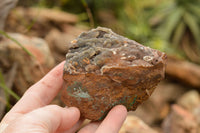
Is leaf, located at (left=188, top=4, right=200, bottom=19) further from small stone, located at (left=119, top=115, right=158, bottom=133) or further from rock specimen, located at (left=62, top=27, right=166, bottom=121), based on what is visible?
rock specimen, located at (left=62, top=27, right=166, bottom=121)

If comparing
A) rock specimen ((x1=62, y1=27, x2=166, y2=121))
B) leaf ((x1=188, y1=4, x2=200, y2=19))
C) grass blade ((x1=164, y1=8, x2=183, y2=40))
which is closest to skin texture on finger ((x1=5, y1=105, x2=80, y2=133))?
rock specimen ((x1=62, y1=27, x2=166, y2=121))

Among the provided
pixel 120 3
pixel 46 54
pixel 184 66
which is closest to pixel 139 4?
pixel 120 3

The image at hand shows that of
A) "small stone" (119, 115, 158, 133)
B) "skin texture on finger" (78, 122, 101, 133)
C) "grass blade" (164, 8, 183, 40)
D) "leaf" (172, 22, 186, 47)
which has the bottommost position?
"leaf" (172, 22, 186, 47)

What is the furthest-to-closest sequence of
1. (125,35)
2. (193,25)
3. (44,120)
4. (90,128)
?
(193,25) < (125,35) < (90,128) < (44,120)

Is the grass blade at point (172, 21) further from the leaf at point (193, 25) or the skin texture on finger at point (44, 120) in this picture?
the skin texture on finger at point (44, 120)

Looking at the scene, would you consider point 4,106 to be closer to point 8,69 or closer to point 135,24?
point 8,69

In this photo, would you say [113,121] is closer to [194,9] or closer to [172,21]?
[172,21]

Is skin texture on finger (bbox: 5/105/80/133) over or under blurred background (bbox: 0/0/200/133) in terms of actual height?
over

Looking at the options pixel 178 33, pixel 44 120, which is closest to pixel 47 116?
pixel 44 120

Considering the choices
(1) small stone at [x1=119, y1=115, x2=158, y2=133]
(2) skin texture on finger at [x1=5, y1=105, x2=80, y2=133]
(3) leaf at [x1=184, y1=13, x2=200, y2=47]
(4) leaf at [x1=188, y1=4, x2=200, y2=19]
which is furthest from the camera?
(4) leaf at [x1=188, y1=4, x2=200, y2=19]
